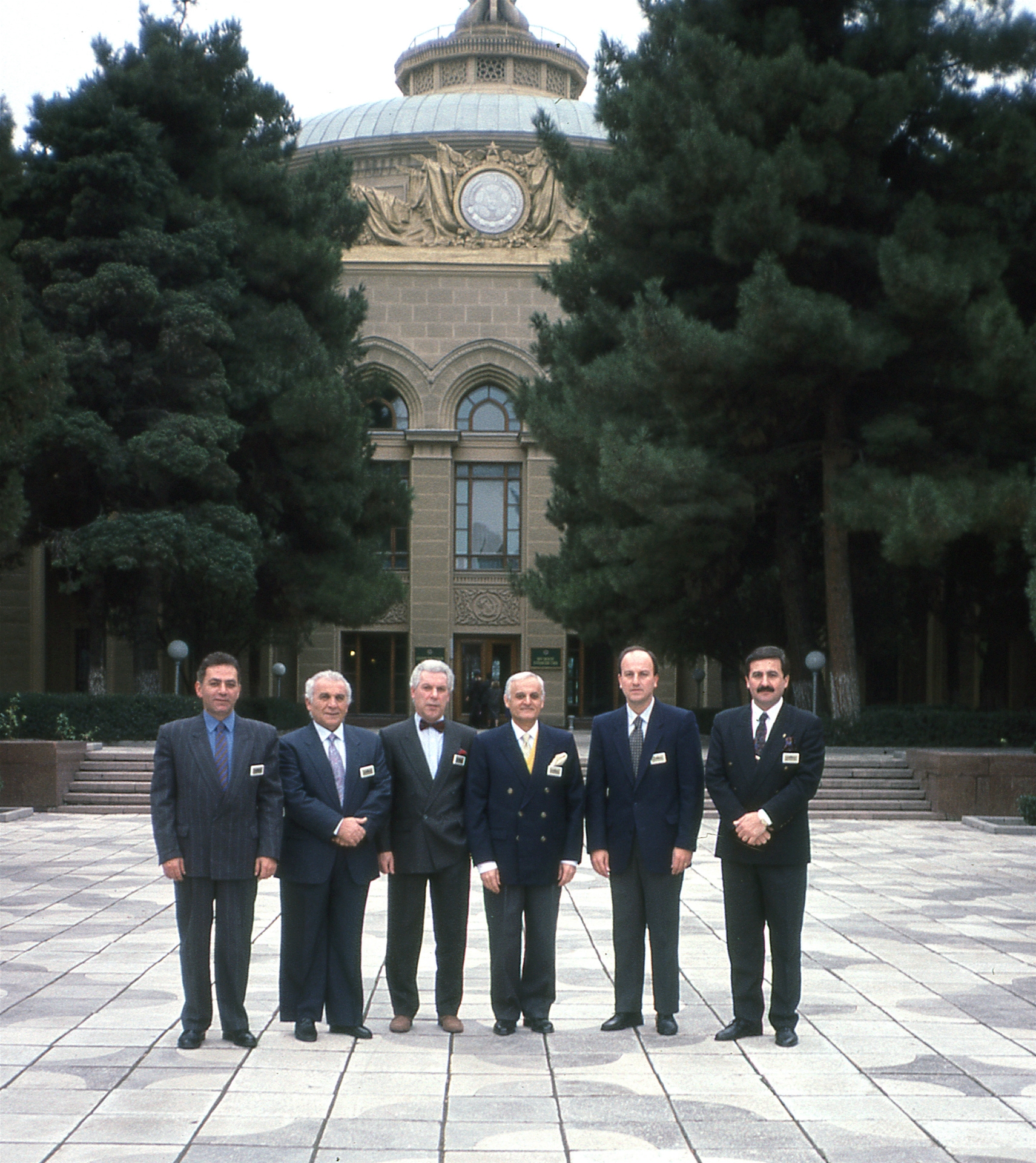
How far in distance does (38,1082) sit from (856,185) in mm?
18217

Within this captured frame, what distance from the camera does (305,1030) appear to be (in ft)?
20.4

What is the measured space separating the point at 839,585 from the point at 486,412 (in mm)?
19502

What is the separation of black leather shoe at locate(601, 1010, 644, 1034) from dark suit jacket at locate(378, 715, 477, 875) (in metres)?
1.00

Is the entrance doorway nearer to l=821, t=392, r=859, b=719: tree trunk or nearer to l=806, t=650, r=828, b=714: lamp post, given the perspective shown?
l=806, t=650, r=828, b=714: lamp post

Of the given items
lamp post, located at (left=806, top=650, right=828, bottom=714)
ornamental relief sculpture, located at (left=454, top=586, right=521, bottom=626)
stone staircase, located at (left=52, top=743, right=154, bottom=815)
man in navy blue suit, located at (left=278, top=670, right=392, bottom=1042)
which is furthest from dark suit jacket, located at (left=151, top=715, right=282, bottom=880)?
ornamental relief sculpture, located at (left=454, top=586, right=521, bottom=626)

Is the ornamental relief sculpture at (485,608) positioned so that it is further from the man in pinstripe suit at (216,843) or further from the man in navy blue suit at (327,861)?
the man in pinstripe suit at (216,843)

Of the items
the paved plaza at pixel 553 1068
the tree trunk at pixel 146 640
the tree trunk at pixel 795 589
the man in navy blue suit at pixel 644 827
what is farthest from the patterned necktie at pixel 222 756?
the tree trunk at pixel 146 640

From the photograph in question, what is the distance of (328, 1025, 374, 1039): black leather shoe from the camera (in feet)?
20.7

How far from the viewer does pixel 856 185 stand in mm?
20609

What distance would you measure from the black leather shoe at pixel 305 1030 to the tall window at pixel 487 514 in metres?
33.6

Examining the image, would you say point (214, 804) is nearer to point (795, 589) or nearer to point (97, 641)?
point (795, 589)

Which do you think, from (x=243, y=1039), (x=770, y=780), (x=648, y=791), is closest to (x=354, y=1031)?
(x=243, y=1039)

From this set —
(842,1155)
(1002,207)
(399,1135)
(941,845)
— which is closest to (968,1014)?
(842,1155)

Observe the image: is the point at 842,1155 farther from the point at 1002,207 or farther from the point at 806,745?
the point at 1002,207
